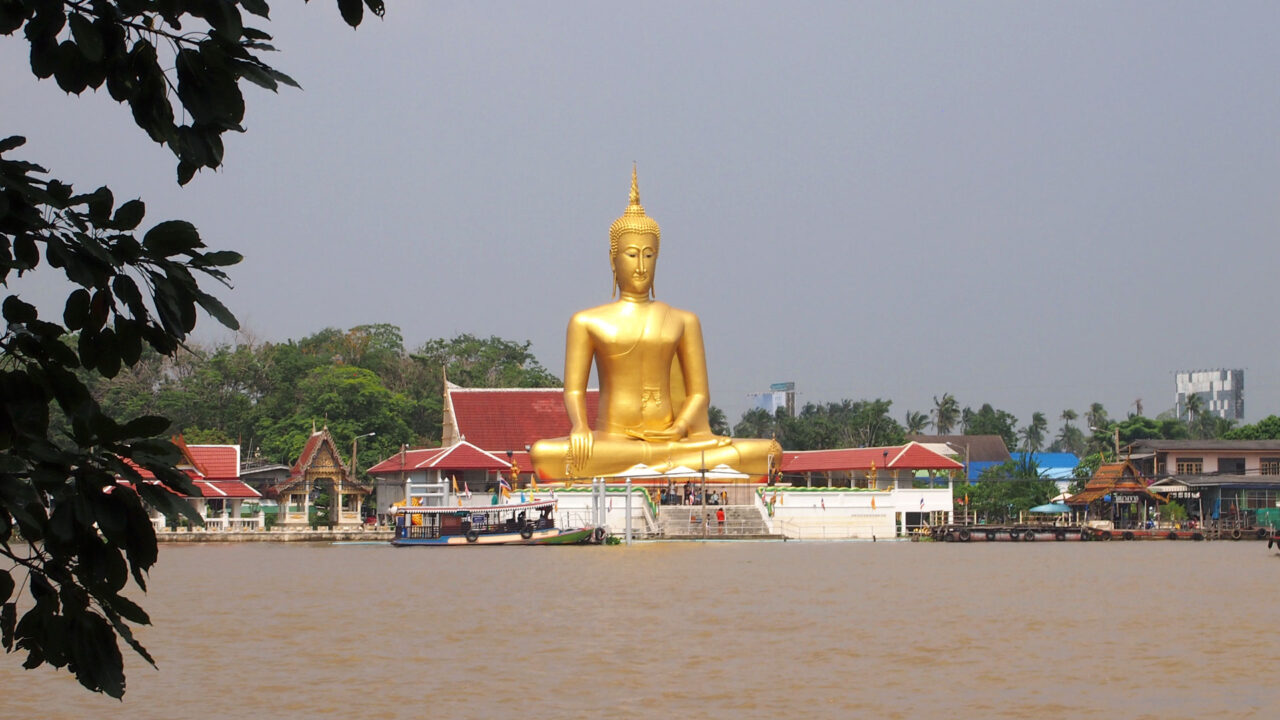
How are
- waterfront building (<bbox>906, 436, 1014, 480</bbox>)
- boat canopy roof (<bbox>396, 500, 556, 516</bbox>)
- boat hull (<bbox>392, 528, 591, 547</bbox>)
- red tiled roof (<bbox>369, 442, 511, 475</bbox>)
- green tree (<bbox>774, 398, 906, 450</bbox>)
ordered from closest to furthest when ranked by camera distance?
1. boat hull (<bbox>392, 528, 591, 547</bbox>)
2. boat canopy roof (<bbox>396, 500, 556, 516</bbox>)
3. red tiled roof (<bbox>369, 442, 511, 475</bbox>)
4. green tree (<bbox>774, 398, 906, 450</bbox>)
5. waterfront building (<bbox>906, 436, 1014, 480</bbox>)

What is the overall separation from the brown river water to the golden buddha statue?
42.5 feet

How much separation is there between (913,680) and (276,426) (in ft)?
149

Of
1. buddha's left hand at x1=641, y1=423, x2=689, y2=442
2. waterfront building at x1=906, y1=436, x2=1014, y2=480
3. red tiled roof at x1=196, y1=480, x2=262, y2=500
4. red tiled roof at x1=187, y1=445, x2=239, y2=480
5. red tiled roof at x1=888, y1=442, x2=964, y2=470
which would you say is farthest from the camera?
waterfront building at x1=906, y1=436, x2=1014, y2=480

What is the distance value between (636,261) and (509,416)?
12911 mm

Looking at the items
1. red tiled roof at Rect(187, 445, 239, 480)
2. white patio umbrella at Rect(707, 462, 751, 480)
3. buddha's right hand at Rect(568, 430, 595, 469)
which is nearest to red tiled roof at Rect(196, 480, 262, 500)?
red tiled roof at Rect(187, 445, 239, 480)

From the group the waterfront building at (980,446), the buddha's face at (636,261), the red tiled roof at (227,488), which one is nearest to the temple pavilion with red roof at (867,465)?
the buddha's face at (636,261)

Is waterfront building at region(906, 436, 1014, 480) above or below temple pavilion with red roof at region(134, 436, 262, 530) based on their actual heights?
above

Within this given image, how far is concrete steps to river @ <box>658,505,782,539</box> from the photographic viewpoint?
3512cm

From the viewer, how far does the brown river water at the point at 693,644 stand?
10.4 meters

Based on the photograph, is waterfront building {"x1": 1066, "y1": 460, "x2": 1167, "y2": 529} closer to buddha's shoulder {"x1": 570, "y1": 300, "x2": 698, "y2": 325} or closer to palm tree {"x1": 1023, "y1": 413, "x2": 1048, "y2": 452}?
buddha's shoulder {"x1": 570, "y1": 300, "x2": 698, "y2": 325}

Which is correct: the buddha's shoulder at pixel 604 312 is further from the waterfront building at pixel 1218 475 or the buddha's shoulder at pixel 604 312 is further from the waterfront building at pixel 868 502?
the waterfront building at pixel 1218 475

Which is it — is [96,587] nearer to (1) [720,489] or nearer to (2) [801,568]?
(2) [801,568]

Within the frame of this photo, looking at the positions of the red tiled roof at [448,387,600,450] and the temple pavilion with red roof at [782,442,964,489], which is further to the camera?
the red tiled roof at [448,387,600,450]

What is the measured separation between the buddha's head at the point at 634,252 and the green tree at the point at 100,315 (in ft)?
111
